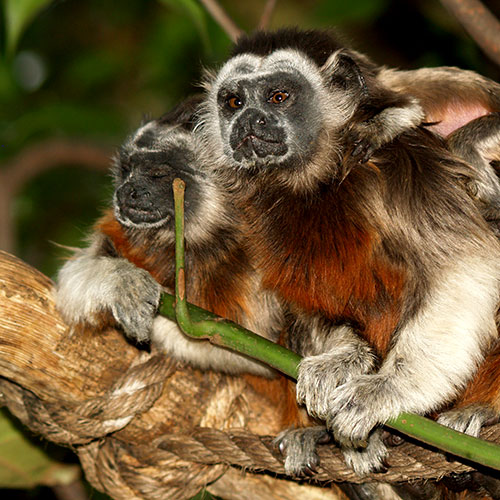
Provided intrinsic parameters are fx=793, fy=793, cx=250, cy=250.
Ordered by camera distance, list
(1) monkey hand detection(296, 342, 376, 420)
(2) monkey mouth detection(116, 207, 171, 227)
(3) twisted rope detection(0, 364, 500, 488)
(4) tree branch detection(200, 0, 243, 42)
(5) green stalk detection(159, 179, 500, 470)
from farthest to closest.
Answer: (4) tree branch detection(200, 0, 243, 42)
(2) monkey mouth detection(116, 207, 171, 227)
(3) twisted rope detection(0, 364, 500, 488)
(1) monkey hand detection(296, 342, 376, 420)
(5) green stalk detection(159, 179, 500, 470)

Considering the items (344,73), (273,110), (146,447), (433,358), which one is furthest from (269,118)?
(146,447)

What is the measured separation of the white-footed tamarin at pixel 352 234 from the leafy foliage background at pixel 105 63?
2.16 feet

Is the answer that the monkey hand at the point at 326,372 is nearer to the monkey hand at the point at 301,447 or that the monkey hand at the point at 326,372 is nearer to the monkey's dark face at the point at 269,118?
the monkey hand at the point at 301,447

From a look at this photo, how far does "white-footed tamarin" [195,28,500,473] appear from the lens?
8.16 feet

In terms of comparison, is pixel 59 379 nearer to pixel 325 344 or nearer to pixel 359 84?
pixel 325 344

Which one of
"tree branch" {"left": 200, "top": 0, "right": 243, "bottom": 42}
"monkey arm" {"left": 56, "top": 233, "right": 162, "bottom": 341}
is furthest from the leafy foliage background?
"monkey arm" {"left": 56, "top": 233, "right": 162, "bottom": 341}

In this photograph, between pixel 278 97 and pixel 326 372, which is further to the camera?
pixel 278 97

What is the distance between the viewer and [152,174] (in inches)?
121

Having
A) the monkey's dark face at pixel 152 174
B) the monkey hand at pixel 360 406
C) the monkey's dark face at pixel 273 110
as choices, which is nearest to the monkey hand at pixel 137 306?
the monkey's dark face at pixel 152 174

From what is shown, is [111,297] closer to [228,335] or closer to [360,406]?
[228,335]

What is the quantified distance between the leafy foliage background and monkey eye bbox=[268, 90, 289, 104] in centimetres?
62

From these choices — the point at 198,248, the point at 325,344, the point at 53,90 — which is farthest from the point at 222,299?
the point at 53,90

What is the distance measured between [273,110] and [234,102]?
0.18 m

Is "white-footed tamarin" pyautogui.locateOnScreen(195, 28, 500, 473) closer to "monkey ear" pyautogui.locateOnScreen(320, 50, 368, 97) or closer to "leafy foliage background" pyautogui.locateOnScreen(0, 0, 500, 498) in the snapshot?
"monkey ear" pyautogui.locateOnScreen(320, 50, 368, 97)
